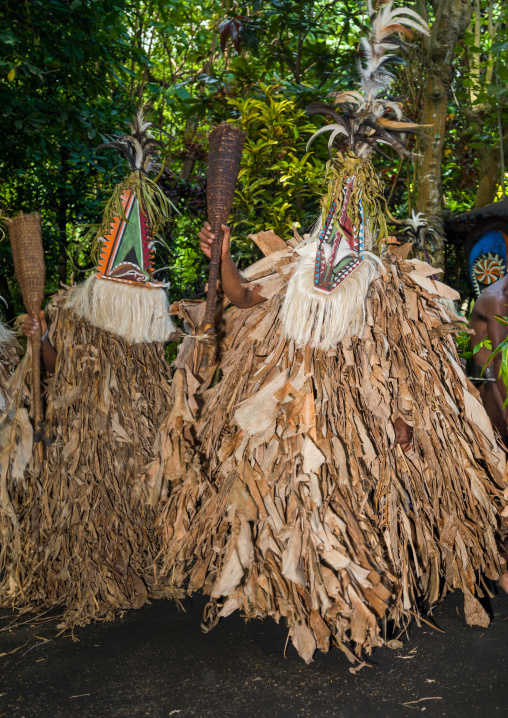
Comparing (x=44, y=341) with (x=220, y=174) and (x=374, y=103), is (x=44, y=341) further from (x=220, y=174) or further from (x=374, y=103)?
(x=374, y=103)

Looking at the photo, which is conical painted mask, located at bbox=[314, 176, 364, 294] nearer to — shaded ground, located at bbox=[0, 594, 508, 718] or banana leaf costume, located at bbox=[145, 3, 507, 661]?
banana leaf costume, located at bbox=[145, 3, 507, 661]

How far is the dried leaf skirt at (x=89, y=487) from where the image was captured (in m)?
2.54

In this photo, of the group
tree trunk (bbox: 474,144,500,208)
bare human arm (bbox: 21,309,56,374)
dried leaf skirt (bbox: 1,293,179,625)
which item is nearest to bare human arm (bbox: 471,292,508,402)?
dried leaf skirt (bbox: 1,293,179,625)

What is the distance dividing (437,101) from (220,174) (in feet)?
8.70

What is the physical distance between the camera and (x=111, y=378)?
107 inches

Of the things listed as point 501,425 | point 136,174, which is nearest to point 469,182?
point 501,425

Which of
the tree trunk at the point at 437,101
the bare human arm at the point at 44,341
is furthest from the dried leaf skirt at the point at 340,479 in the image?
the tree trunk at the point at 437,101

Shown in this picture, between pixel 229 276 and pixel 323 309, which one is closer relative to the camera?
pixel 323 309

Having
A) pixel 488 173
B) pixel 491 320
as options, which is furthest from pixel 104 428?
pixel 488 173

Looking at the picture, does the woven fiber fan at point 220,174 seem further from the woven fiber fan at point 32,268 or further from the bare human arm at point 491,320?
the bare human arm at point 491,320

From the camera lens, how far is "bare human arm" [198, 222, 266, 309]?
2127 millimetres

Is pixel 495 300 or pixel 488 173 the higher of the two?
pixel 488 173

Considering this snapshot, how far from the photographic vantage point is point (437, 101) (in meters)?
4.07

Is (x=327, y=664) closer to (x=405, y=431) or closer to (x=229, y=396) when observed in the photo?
(x=405, y=431)
